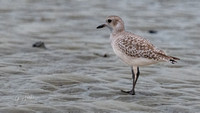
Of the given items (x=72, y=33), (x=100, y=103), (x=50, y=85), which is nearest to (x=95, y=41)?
(x=72, y=33)

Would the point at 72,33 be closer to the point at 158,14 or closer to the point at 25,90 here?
the point at 158,14

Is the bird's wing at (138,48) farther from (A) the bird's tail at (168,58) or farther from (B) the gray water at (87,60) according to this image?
(B) the gray water at (87,60)

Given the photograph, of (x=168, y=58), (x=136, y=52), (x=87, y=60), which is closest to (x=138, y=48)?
(x=136, y=52)

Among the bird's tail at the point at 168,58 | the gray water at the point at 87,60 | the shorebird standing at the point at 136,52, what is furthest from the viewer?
the shorebird standing at the point at 136,52

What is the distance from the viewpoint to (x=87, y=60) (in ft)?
51.1

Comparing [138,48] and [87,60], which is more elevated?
[138,48]

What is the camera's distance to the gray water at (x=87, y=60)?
11.1 meters

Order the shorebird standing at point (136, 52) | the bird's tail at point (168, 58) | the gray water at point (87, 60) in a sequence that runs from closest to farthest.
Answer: the gray water at point (87, 60) < the bird's tail at point (168, 58) < the shorebird standing at point (136, 52)

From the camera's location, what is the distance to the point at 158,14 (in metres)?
23.5

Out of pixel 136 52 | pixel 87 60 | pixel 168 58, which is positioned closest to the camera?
pixel 168 58

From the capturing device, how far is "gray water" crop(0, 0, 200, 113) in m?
11.1

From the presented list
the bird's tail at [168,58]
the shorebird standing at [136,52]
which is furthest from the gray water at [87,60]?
the bird's tail at [168,58]

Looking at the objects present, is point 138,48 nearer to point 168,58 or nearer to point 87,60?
point 168,58

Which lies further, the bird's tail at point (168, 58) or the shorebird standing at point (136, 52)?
the shorebird standing at point (136, 52)
